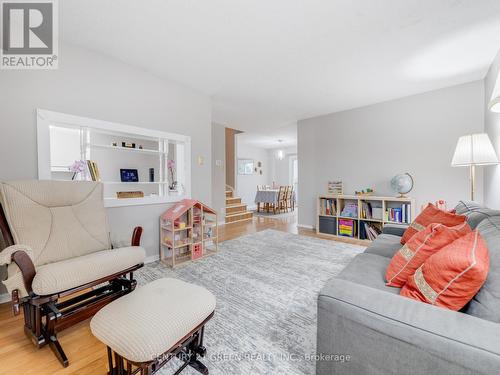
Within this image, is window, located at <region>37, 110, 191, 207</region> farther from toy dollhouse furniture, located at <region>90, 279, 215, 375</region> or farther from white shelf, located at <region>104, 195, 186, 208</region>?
toy dollhouse furniture, located at <region>90, 279, 215, 375</region>

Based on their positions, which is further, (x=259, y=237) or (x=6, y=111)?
(x=259, y=237)

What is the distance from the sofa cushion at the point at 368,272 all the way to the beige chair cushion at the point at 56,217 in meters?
2.01

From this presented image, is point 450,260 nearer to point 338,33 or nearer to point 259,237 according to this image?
point 338,33

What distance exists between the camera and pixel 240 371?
1214 mm

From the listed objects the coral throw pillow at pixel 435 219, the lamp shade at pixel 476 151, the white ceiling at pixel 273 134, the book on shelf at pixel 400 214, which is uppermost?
the white ceiling at pixel 273 134

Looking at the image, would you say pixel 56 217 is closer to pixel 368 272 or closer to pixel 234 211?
pixel 368 272

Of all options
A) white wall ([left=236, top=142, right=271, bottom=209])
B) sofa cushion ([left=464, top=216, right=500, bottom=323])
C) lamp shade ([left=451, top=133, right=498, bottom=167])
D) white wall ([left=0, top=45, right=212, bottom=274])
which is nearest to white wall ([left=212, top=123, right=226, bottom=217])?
white wall ([left=0, top=45, right=212, bottom=274])

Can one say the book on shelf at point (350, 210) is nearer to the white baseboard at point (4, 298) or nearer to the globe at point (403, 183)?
the globe at point (403, 183)

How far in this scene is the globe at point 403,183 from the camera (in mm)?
3449

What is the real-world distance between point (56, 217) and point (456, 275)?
8.27 ft

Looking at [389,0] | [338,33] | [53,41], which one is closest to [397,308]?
[389,0]

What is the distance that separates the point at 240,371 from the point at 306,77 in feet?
10.3

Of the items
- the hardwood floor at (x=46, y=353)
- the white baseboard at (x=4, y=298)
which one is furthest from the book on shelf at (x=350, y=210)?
the white baseboard at (x=4, y=298)

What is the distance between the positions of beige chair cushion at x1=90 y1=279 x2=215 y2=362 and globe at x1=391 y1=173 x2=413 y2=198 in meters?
3.50
